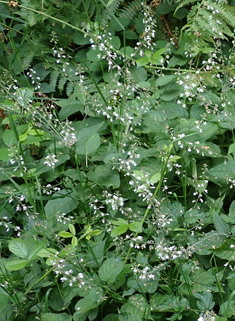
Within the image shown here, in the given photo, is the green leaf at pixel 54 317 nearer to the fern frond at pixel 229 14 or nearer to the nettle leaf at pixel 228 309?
the nettle leaf at pixel 228 309

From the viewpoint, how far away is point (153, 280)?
1.92 metres

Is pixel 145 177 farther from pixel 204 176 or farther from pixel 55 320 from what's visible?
pixel 55 320

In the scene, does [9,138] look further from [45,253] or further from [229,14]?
[229,14]

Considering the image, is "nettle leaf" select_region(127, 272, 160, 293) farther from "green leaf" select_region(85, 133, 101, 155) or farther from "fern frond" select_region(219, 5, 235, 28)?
"fern frond" select_region(219, 5, 235, 28)

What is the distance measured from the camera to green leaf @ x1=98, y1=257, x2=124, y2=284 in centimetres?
182

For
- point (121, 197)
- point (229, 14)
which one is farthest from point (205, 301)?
point (229, 14)

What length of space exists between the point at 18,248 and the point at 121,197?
2.25 feet

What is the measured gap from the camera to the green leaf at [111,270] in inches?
71.6

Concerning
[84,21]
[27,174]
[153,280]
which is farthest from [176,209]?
[84,21]

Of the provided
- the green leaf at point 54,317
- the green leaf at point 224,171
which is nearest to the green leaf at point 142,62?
the green leaf at point 224,171

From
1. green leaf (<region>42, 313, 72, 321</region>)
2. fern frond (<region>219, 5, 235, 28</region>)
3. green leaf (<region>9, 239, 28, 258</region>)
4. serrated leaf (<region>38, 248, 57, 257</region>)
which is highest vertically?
fern frond (<region>219, 5, 235, 28</region>)

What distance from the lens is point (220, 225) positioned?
1.93 m

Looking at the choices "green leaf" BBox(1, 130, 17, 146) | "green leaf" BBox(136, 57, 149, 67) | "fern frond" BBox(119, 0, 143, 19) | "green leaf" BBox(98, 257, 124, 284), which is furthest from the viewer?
"fern frond" BBox(119, 0, 143, 19)

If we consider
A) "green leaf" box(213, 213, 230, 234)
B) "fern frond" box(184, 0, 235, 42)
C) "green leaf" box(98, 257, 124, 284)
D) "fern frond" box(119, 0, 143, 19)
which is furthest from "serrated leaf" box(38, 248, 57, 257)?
"fern frond" box(119, 0, 143, 19)
